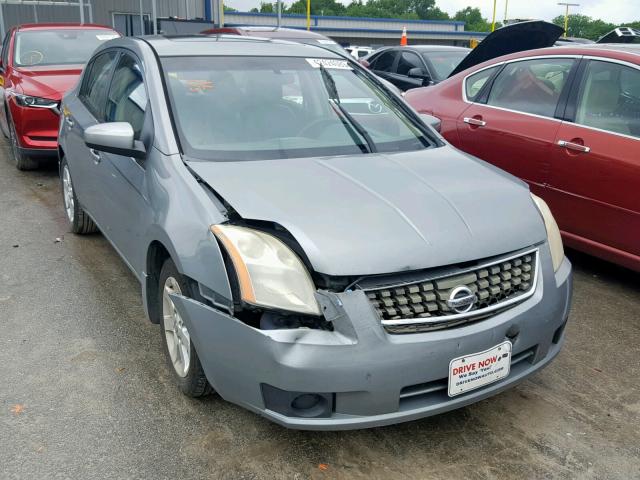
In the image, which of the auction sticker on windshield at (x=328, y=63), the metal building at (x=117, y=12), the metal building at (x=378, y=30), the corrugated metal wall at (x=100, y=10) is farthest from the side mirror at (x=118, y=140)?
the metal building at (x=378, y=30)

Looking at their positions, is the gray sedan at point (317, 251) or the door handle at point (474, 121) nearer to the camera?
the gray sedan at point (317, 251)

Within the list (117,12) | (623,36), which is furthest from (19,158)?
(117,12)

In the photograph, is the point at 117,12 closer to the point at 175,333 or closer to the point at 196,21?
the point at 196,21

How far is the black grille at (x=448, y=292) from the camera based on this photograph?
2439mm

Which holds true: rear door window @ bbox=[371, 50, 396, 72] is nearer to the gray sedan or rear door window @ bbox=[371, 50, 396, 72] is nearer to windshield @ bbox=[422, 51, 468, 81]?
windshield @ bbox=[422, 51, 468, 81]

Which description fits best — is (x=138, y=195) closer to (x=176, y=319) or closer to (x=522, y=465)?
(x=176, y=319)

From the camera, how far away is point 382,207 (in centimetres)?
273

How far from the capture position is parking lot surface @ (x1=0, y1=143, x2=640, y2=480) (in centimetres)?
266

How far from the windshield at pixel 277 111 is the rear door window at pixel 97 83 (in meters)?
0.96

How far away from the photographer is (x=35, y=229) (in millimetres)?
5664

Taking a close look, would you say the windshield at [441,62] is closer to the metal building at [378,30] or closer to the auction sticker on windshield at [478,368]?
the auction sticker on windshield at [478,368]

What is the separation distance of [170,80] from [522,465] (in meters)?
2.52

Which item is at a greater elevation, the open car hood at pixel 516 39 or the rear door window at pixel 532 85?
the open car hood at pixel 516 39

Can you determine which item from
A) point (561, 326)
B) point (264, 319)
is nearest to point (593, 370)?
point (561, 326)
